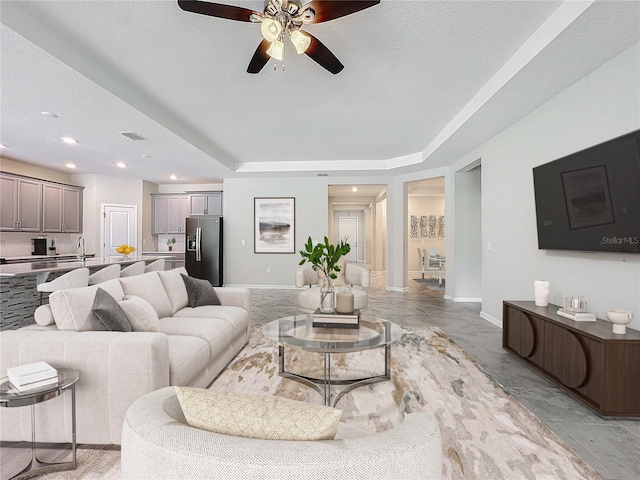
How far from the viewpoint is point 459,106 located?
13.2 ft

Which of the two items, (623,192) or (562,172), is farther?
(562,172)

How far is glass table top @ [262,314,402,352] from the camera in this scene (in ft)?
7.43

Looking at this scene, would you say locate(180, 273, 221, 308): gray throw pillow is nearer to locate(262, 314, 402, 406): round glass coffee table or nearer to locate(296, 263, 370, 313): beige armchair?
locate(262, 314, 402, 406): round glass coffee table

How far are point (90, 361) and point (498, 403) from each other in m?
2.60

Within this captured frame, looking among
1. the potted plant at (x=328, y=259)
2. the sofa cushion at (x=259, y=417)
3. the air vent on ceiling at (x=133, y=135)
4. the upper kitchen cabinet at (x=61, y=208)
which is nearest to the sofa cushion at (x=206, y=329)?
the potted plant at (x=328, y=259)

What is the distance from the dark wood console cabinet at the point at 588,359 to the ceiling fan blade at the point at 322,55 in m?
2.68

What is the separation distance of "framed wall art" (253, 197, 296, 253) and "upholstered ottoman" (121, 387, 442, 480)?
276 inches

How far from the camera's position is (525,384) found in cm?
273

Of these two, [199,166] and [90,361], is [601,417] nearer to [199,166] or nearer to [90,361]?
[90,361]

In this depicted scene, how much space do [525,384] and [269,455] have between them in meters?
2.81

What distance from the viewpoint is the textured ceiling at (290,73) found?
2.38 m

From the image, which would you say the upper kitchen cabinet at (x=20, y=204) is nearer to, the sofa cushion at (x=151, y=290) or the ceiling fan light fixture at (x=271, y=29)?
the sofa cushion at (x=151, y=290)

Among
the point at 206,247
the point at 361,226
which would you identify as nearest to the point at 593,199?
the point at 206,247

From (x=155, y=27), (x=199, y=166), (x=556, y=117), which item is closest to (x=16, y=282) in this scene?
(x=155, y=27)
